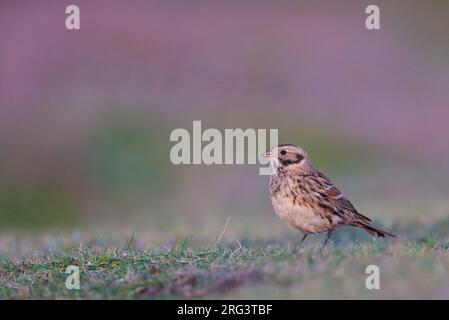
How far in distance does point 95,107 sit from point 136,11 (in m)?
5.46

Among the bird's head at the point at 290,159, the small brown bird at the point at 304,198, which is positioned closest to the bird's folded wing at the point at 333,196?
the small brown bird at the point at 304,198

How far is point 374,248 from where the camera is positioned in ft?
25.7

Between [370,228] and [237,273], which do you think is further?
[370,228]

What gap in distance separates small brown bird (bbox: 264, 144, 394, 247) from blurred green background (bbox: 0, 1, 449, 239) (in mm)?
3949

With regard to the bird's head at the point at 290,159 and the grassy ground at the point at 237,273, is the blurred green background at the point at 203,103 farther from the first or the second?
the grassy ground at the point at 237,273

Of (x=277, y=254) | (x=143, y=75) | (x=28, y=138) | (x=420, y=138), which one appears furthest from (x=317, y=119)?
(x=277, y=254)

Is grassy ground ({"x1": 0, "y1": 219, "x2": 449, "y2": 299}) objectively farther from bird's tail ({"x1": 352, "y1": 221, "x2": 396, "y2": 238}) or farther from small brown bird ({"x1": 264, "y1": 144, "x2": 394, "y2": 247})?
bird's tail ({"x1": 352, "y1": 221, "x2": 396, "y2": 238})

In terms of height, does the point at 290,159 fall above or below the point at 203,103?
below

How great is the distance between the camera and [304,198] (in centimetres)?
955

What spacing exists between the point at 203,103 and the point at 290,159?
510 inches

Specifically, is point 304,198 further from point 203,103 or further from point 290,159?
point 203,103

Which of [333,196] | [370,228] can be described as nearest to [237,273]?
[333,196]
